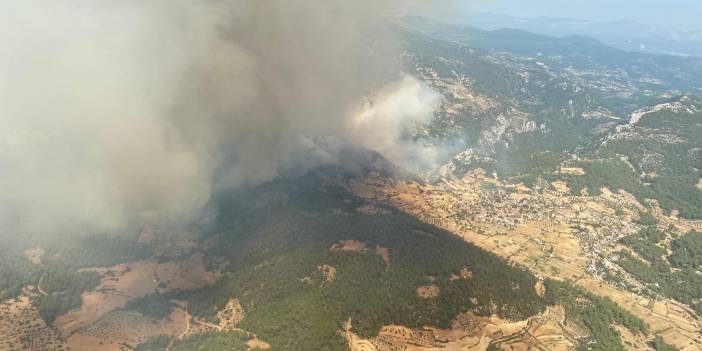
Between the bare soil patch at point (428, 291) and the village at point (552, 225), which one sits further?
the village at point (552, 225)

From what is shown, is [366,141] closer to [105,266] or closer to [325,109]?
[325,109]

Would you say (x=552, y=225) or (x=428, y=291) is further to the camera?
(x=552, y=225)

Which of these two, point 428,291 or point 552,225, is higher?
point 552,225

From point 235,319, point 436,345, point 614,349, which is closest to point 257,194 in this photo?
point 235,319

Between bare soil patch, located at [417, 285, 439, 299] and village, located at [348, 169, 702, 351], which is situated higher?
village, located at [348, 169, 702, 351]

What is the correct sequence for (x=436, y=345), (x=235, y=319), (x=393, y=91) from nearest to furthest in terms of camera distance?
(x=436, y=345) → (x=235, y=319) → (x=393, y=91)

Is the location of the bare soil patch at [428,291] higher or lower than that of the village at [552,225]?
lower

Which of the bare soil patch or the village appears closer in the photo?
the bare soil patch

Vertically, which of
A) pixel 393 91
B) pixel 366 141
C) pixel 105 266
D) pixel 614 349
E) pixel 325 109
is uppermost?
pixel 393 91

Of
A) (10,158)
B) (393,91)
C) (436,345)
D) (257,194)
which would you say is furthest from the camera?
(393,91)

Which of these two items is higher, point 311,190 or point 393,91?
point 393,91

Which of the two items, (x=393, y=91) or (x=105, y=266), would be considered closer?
(x=105, y=266)
